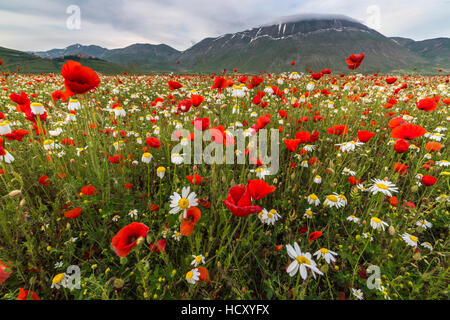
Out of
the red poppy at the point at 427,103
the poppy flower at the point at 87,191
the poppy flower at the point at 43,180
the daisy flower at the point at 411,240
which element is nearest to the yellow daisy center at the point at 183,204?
the poppy flower at the point at 87,191

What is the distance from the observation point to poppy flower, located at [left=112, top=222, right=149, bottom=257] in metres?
A: 1.06

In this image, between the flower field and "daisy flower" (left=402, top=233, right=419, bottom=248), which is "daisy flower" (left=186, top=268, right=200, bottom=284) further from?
"daisy flower" (left=402, top=233, right=419, bottom=248)

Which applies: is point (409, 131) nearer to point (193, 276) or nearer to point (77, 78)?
point (193, 276)

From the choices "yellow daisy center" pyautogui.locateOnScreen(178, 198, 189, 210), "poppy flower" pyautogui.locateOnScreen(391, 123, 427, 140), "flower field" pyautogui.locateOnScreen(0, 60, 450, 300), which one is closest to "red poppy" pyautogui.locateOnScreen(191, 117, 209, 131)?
"flower field" pyautogui.locateOnScreen(0, 60, 450, 300)

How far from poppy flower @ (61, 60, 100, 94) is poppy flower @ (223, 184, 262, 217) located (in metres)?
1.46

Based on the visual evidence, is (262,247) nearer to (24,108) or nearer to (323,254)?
(323,254)

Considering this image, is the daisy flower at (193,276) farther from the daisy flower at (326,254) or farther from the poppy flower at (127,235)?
the daisy flower at (326,254)

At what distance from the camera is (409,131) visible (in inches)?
77.2

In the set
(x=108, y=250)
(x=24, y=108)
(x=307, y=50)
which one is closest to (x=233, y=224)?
(x=108, y=250)

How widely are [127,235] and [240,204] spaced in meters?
0.69

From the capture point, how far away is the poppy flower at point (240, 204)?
108 centimetres

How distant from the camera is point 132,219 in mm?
1916
